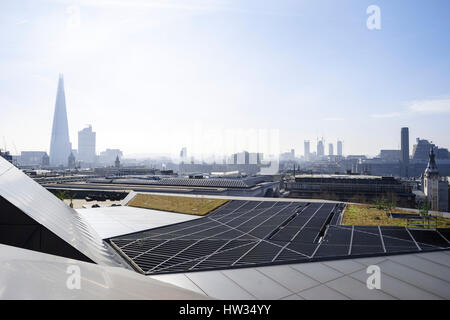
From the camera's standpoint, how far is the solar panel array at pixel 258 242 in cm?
1284

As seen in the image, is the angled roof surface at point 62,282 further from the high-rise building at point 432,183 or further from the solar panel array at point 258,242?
the high-rise building at point 432,183

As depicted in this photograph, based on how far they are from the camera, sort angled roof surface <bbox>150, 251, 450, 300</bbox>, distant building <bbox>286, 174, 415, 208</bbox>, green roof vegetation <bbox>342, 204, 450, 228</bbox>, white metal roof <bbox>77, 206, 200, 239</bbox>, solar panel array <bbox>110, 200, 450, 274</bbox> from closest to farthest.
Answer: angled roof surface <bbox>150, 251, 450, 300</bbox> → solar panel array <bbox>110, 200, 450, 274</bbox> → white metal roof <bbox>77, 206, 200, 239</bbox> → green roof vegetation <bbox>342, 204, 450, 228</bbox> → distant building <bbox>286, 174, 415, 208</bbox>

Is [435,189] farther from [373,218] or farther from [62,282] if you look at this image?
[62,282]

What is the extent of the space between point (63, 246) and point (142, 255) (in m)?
6.12

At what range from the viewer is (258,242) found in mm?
15812

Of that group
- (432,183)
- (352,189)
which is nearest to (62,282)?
(352,189)

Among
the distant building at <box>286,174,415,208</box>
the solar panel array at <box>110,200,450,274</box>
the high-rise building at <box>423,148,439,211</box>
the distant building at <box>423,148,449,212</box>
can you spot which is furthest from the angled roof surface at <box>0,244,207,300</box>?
the high-rise building at <box>423,148,439,211</box>

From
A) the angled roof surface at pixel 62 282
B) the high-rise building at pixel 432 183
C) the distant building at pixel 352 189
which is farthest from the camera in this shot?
the high-rise building at pixel 432 183

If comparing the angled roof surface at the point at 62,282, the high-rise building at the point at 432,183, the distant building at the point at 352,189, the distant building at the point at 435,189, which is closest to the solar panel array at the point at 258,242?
the angled roof surface at the point at 62,282

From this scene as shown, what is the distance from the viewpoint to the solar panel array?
1284cm

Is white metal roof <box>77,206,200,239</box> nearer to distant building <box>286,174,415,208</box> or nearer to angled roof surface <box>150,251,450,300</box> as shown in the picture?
angled roof surface <box>150,251,450,300</box>
